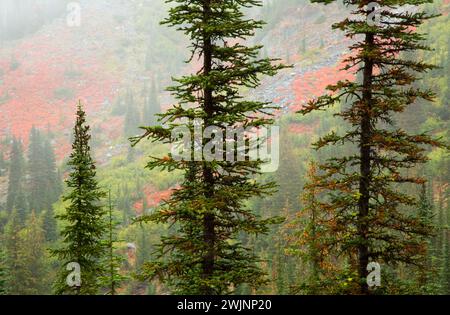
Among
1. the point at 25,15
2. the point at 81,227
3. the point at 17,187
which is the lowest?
the point at 81,227

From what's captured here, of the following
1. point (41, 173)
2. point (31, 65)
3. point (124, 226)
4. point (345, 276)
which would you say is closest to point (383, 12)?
point (345, 276)

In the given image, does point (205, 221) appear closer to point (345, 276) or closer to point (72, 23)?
point (345, 276)

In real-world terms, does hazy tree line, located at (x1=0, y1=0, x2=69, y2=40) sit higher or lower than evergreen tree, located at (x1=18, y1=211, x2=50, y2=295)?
higher

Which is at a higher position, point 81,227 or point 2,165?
point 2,165

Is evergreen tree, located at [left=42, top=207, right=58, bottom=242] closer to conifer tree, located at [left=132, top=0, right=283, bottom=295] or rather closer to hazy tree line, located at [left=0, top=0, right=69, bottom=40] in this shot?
conifer tree, located at [left=132, top=0, right=283, bottom=295]

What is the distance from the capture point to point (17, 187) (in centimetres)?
7069

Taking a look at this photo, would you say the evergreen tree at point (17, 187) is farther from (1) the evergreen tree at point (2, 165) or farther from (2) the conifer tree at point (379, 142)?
(2) the conifer tree at point (379, 142)

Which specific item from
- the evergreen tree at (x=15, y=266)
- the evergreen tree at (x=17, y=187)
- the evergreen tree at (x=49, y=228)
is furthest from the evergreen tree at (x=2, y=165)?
the evergreen tree at (x=15, y=266)

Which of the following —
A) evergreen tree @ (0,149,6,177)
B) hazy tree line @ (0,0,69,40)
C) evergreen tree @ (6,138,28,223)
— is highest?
hazy tree line @ (0,0,69,40)

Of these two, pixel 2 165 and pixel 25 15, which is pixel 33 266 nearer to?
pixel 2 165

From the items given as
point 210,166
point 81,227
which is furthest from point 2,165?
point 210,166

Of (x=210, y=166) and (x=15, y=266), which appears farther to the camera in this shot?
(x=15, y=266)

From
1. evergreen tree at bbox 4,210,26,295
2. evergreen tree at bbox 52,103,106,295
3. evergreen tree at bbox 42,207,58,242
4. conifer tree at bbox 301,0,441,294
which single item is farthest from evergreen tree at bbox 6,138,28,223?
conifer tree at bbox 301,0,441,294

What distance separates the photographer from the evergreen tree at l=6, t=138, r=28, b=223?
60.1m
